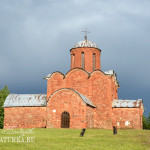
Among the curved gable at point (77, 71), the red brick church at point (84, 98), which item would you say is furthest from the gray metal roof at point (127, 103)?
the curved gable at point (77, 71)

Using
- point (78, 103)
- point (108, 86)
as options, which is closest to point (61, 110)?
point (78, 103)

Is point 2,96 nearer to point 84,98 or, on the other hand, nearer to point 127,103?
point 84,98

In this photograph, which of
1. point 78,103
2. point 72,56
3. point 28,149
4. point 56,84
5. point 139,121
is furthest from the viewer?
point 72,56

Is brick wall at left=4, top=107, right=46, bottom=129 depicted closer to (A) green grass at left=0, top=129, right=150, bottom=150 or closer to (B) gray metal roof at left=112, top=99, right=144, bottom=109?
(B) gray metal roof at left=112, top=99, right=144, bottom=109

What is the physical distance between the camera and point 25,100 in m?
30.5

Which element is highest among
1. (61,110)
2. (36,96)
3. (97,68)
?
(97,68)

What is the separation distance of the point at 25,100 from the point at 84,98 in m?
8.13

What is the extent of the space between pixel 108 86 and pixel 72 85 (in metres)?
4.28

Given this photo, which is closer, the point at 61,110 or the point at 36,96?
the point at 61,110

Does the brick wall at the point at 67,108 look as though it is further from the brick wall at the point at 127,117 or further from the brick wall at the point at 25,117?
the brick wall at the point at 127,117

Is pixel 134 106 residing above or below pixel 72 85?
below

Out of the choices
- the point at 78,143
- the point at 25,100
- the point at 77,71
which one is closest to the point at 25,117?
the point at 25,100

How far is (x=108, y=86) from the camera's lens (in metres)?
29.0

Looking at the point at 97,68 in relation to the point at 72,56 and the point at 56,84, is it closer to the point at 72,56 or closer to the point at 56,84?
the point at 72,56
